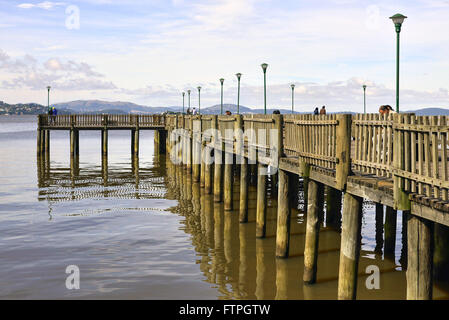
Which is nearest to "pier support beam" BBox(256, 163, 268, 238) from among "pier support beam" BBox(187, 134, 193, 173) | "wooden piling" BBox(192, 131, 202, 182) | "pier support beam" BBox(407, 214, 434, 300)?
"pier support beam" BBox(407, 214, 434, 300)

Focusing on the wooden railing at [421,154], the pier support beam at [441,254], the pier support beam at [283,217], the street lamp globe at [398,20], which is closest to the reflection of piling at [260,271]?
the pier support beam at [283,217]

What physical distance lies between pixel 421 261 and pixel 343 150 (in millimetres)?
3258

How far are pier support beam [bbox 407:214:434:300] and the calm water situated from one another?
392 cm

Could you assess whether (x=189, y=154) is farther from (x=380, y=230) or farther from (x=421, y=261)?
(x=421, y=261)

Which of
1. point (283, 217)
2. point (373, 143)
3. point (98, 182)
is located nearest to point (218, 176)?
point (283, 217)

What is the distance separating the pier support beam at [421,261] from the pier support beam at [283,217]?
20.8ft

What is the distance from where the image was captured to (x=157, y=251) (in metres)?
15.7

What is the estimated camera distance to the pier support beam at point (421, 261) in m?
7.64

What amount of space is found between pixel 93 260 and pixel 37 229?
505 cm

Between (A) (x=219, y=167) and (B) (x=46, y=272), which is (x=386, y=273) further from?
(A) (x=219, y=167)

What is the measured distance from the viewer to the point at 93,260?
1471cm

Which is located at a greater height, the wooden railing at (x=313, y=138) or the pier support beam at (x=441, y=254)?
the wooden railing at (x=313, y=138)

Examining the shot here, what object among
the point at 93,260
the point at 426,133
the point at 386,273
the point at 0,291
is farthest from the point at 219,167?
the point at 426,133

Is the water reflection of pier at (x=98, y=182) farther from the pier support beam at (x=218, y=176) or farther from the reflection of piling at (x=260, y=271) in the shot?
the reflection of piling at (x=260, y=271)
